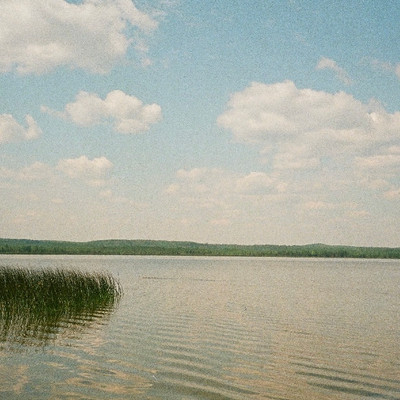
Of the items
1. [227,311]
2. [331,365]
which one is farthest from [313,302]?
[331,365]

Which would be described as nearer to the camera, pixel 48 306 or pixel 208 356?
pixel 208 356

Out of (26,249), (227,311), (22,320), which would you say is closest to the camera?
(22,320)

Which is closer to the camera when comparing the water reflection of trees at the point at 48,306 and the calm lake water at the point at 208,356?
the calm lake water at the point at 208,356

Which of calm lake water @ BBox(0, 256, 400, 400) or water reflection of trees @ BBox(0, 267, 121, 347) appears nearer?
calm lake water @ BBox(0, 256, 400, 400)

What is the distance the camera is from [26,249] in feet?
468

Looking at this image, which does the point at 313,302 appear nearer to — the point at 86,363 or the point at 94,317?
the point at 94,317

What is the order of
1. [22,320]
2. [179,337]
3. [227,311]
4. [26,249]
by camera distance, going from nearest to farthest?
[179,337] < [22,320] < [227,311] < [26,249]

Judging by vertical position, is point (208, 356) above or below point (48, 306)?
above

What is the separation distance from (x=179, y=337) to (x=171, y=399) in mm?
6672

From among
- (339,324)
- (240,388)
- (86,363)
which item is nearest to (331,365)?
(240,388)

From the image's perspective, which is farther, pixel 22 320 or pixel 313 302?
pixel 313 302

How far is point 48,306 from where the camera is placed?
2131 cm

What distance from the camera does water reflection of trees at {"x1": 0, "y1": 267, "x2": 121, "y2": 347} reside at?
51.9 ft

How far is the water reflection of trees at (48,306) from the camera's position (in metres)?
15.8
